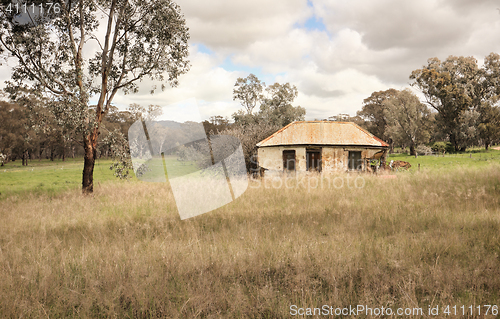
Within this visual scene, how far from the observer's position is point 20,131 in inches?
1756

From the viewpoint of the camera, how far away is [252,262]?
420 centimetres

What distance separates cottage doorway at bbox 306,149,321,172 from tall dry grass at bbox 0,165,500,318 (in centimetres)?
1351

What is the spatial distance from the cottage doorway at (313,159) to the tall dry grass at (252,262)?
13511 mm

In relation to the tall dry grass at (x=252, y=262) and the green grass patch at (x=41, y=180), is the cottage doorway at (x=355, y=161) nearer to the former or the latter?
the tall dry grass at (x=252, y=262)

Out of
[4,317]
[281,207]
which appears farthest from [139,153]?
[4,317]

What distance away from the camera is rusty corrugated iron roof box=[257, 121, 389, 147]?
21.8m

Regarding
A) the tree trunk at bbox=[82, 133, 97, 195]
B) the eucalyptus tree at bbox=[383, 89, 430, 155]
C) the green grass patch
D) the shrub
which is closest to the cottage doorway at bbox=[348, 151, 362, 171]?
the green grass patch

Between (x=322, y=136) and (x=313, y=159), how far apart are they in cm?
221

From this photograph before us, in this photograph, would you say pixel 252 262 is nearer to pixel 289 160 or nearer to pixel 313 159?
pixel 289 160

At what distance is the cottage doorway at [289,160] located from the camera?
2189 cm

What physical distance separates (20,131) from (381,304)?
192 feet

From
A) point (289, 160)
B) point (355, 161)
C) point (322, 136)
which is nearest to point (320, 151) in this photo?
point (322, 136)

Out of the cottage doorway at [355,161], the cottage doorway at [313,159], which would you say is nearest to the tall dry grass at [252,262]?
the cottage doorway at [313,159]

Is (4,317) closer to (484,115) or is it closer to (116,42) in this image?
(116,42)
